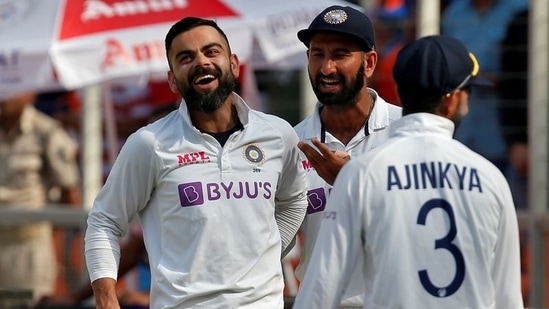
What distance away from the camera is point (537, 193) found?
1097 centimetres

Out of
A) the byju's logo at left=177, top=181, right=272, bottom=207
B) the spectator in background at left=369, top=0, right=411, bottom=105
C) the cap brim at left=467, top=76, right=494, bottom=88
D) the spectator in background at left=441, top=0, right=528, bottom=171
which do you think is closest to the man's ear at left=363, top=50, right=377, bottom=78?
the byju's logo at left=177, top=181, right=272, bottom=207

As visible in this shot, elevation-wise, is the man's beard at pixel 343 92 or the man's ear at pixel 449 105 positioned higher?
the man's beard at pixel 343 92

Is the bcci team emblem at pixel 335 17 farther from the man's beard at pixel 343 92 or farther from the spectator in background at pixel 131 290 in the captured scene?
the spectator in background at pixel 131 290

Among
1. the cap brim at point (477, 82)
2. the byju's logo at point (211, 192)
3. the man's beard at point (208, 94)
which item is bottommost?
the byju's logo at point (211, 192)

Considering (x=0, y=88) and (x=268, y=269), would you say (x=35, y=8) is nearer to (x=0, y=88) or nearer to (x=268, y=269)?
(x=0, y=88)

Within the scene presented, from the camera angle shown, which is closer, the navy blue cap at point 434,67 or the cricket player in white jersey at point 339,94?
the navy blue cap at point 434,67

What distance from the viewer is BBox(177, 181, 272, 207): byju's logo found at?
5820mm

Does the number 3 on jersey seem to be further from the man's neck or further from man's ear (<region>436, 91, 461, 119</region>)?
the man's neck

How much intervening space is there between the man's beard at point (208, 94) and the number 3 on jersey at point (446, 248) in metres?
1.50

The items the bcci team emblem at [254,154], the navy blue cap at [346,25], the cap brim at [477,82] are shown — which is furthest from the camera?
the navy blue cap at [346,25]

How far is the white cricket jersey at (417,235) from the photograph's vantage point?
15.5 ft

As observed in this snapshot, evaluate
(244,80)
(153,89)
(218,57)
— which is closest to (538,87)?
(244,80)

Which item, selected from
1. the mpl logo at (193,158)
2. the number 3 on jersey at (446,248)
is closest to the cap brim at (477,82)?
the number 3 on jersey at (446,248)

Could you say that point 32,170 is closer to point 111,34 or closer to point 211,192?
point 111,34
